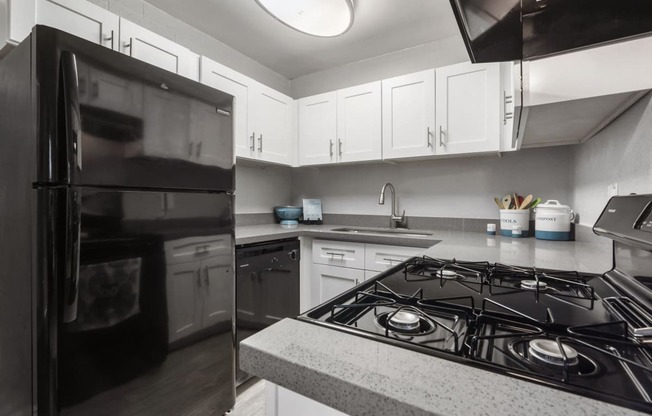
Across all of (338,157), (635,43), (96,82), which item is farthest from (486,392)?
(338,157)

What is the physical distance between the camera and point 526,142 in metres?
1.74

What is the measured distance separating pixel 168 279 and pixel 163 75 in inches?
32.9

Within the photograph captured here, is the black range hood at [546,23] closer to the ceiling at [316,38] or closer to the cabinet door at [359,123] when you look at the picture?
the ceiling at [316,38]

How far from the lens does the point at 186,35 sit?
2.04 m

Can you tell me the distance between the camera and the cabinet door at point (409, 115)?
1998mm

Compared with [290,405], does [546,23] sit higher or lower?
higher

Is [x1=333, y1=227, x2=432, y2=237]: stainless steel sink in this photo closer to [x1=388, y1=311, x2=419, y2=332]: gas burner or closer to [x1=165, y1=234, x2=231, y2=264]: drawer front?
[x1=165, y1=234, x2=231, y2=264]: drawer front

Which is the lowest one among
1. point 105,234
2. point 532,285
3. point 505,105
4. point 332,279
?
point 332,279

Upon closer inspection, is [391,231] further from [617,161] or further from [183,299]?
[183,299]

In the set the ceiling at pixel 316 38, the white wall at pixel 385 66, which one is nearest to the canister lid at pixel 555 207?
the white wall at pixel 385 66

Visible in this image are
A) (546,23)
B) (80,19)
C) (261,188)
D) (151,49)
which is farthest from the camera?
(261,188)

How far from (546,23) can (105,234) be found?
148cm

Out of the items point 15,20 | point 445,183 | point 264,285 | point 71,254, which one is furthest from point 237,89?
point 445,183

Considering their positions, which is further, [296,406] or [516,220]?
[516,220]
